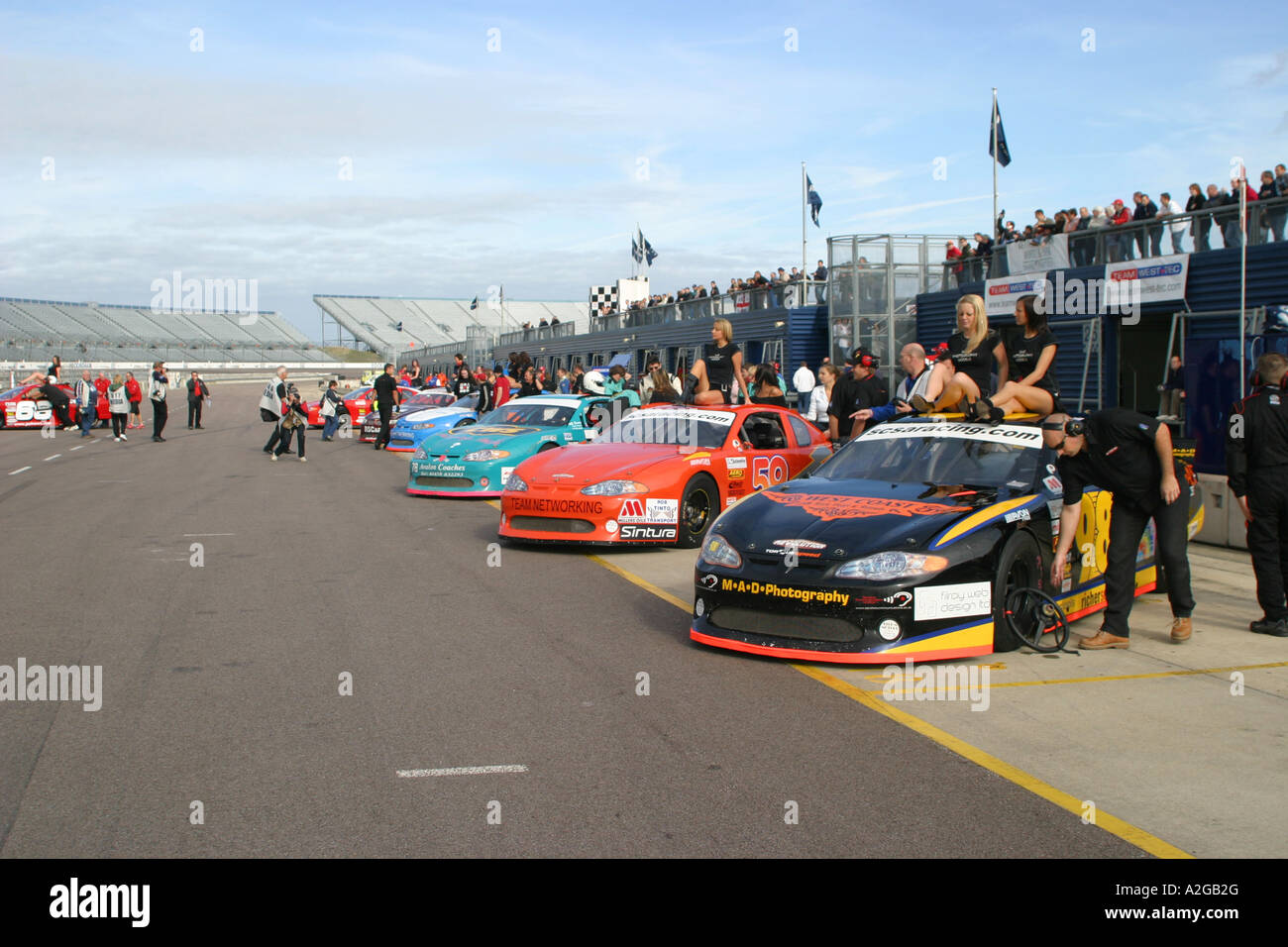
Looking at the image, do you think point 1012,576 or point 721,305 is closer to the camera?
point 1012,576

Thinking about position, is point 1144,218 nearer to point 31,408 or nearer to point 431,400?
point 431,400

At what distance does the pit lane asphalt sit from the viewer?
12.6 ft

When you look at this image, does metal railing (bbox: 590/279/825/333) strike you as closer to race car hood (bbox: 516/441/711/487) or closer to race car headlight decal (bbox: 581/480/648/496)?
race car hood (bbox: 516/441/711/487)

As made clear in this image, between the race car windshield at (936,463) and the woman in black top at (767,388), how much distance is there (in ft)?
16.4

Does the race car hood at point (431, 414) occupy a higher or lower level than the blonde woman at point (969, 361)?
lower

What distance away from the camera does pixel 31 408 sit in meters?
32.4

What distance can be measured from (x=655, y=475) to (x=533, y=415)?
5.82 m

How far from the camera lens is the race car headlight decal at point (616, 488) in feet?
33.0

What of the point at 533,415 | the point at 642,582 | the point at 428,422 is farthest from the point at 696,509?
the point at 428,422

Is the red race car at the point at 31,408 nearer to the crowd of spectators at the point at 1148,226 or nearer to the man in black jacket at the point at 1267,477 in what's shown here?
the crowd of spectators at the point at 1148,226

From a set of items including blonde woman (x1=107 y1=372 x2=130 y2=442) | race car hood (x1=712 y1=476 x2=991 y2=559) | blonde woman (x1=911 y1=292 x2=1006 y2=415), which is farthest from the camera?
blonde woman (x1=107 y1=372 x2=130 y2=442)

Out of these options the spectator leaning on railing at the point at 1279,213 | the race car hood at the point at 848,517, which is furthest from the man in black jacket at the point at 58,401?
the race car hood at the point at 848,517

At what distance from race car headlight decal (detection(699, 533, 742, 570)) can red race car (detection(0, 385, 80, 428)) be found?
29.9 m

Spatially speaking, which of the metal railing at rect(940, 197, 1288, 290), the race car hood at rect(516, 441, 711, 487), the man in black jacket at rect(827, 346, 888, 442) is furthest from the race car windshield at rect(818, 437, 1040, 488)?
the metal railing at rect(940, 197, 1288, 290)
